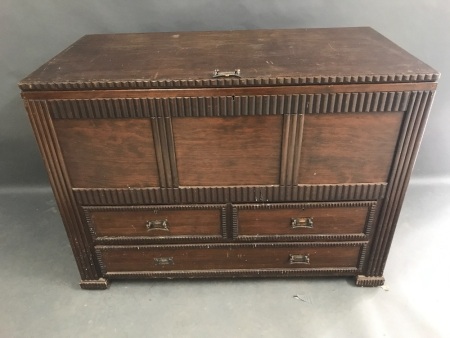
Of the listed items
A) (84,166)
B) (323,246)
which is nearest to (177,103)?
(84,166)

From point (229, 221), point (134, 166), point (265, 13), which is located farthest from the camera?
point (265, 13)

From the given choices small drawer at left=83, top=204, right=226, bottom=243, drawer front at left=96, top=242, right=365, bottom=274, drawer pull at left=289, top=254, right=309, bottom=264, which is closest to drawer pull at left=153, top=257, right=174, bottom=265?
drawer front at left=96, top=242, right=365, bottom=274

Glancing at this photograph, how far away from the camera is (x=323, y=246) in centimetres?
154

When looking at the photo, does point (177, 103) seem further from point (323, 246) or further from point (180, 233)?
point (323, 246)

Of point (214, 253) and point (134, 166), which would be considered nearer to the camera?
point (134, 166)

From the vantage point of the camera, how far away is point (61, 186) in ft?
4.63

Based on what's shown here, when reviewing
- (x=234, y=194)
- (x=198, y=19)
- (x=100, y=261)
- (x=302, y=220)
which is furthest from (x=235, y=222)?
(x=198, y=19)

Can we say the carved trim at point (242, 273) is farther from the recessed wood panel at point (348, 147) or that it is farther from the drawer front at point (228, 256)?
the recessed wood panel at point (348, 147)

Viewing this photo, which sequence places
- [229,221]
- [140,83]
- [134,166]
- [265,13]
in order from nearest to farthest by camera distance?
[140,83] < [134,166] < [229,221] < [265,13]

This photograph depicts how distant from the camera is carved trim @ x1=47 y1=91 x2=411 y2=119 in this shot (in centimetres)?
122

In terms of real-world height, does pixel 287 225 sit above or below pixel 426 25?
below

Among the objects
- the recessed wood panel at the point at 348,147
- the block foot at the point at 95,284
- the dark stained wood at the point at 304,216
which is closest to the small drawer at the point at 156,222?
the dark stained wood at the point at 304,216

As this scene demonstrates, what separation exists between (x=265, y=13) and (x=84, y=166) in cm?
109

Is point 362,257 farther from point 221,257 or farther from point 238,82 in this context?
point 238,82
